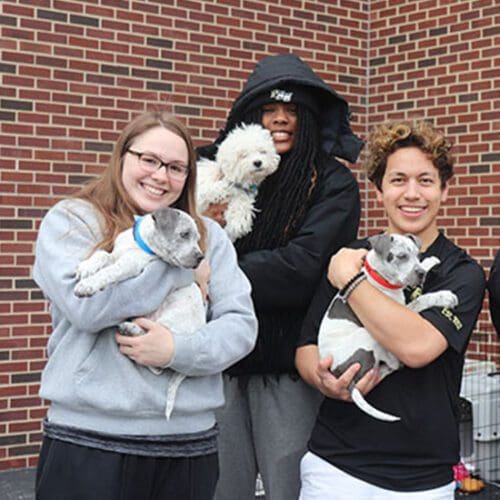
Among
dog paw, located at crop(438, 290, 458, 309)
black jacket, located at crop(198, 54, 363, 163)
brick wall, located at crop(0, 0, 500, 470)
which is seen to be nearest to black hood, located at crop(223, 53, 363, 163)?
black jacket, located at crop(198, 54, 363, 163)

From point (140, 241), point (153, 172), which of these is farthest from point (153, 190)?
point (140, 241)

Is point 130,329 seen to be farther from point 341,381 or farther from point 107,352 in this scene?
point 341,381

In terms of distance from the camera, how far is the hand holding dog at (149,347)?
2445 mm

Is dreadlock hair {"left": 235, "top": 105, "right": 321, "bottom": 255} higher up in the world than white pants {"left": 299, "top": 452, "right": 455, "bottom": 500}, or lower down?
higher up

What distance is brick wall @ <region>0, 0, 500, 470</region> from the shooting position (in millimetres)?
5410

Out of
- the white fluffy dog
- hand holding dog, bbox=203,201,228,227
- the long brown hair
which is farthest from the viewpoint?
hand holding dog, bbox=203,201,228,227

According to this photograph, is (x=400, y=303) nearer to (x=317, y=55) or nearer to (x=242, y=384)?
(x=242, y=384)

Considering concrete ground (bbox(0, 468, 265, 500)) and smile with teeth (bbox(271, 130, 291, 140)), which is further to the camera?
concrete ground (bbox(0, 468, 265, 500))

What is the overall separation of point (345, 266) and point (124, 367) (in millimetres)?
841

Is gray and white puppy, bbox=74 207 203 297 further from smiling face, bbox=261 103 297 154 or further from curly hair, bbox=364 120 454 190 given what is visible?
smiling face, bbox=261 103 297 154

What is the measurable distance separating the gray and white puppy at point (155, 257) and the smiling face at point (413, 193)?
2.46 feet

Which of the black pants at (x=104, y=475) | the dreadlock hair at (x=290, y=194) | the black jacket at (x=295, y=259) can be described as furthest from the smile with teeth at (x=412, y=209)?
the black pants at (x=104, y=475)

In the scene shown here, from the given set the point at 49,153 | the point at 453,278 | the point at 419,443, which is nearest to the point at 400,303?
the point at 453,278

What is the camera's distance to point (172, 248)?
2.49 meters
